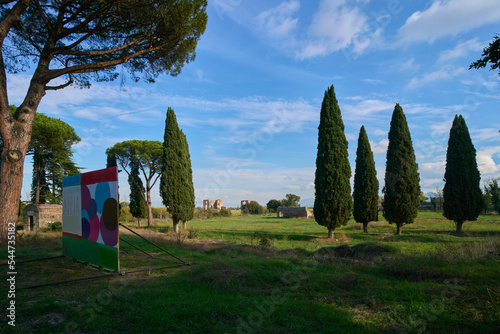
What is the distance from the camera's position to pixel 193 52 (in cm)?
1165

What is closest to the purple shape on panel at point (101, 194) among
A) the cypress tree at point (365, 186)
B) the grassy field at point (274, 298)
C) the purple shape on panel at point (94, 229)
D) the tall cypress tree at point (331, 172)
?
the purple shape on panel at point (94, 229)

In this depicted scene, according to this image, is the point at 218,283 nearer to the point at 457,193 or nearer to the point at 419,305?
the point at 419,305

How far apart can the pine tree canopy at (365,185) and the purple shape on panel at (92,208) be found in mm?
17883

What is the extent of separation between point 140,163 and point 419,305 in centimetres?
2815

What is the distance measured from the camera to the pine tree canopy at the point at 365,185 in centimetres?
2028

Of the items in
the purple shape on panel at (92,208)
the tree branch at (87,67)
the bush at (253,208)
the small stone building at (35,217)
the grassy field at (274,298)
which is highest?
the tree branch at (87,67)

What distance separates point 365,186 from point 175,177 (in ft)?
45.9

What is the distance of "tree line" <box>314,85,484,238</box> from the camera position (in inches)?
679

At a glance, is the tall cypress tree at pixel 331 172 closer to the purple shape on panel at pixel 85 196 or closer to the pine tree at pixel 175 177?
the pine tree at pixel 175 177

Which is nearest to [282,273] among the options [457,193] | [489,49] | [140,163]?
[489,49]

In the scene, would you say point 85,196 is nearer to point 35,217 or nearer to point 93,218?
point 93,218

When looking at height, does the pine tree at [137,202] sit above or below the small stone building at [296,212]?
above

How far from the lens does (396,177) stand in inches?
742

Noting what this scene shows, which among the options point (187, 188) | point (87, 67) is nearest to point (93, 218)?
point (87, 67)
